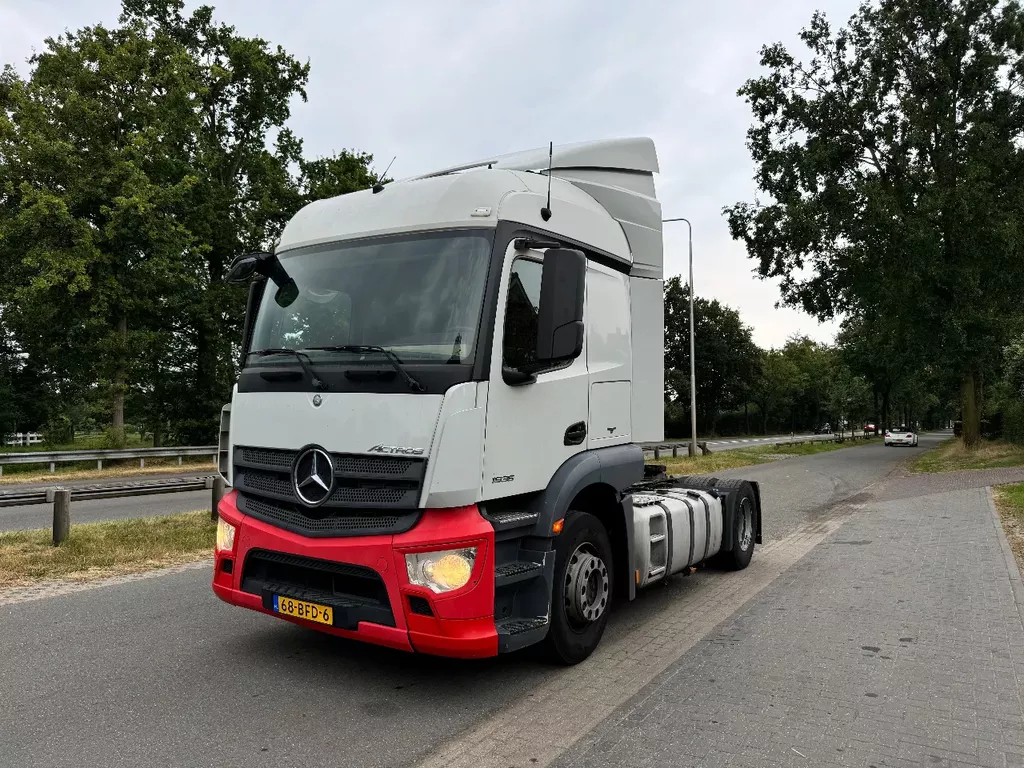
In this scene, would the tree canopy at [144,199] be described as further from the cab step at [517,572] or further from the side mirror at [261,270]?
the cab step at [517,572]

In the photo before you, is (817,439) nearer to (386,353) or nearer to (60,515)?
(60,515)

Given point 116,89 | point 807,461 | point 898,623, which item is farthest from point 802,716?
point 116,89

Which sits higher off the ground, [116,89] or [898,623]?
[116,89]

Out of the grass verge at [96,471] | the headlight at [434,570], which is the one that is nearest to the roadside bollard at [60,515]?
the headlight at [434,570]

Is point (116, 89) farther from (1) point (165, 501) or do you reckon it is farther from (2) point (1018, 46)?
(2) point (1018, 46)

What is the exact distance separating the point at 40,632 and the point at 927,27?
30.0m

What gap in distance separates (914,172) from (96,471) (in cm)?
2840

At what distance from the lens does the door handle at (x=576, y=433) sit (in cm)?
463

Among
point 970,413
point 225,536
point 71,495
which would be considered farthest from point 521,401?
point 970,413

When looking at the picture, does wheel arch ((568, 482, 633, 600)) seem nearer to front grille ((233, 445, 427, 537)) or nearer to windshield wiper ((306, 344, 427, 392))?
front grille ((233, 445, 427, 537))

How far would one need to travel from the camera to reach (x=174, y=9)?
89.0 feet

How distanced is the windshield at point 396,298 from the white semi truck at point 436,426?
1cm

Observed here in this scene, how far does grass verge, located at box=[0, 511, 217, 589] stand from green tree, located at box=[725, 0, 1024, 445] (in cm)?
2247

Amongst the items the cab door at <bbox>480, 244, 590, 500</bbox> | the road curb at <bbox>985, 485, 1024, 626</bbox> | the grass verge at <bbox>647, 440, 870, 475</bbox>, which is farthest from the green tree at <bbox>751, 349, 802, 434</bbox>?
the cab door at <bbox>480, 244, 590, 500</bbox>
